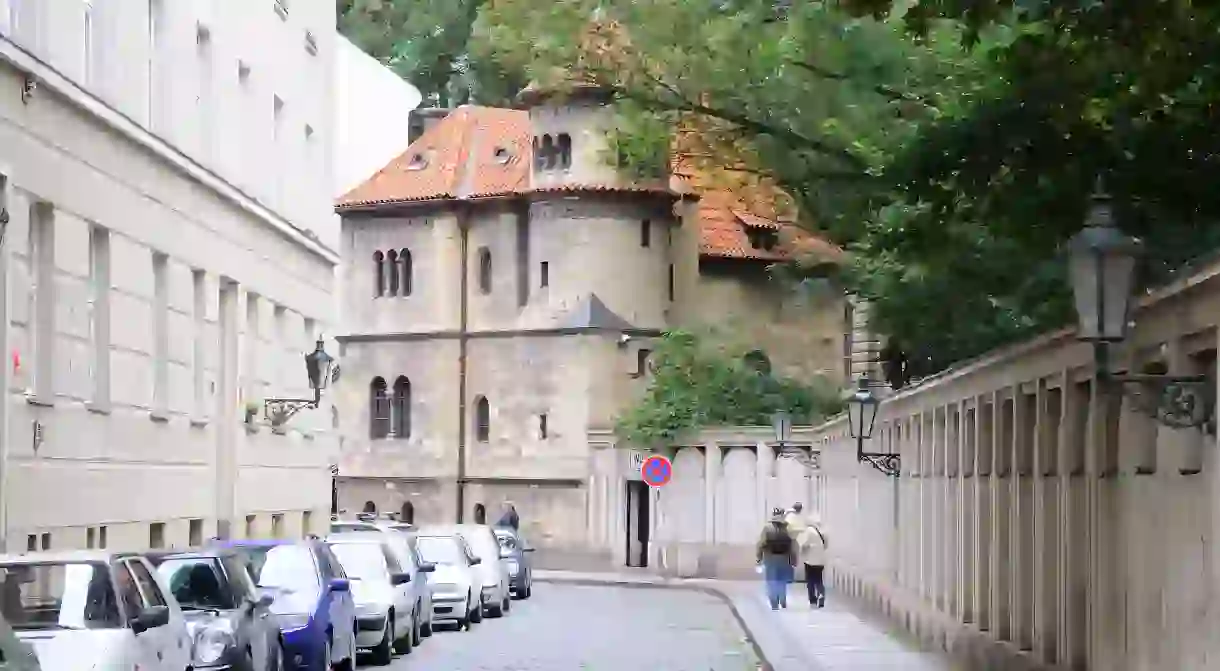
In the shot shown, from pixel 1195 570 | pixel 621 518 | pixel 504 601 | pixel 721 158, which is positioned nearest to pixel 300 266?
pixel 504 601

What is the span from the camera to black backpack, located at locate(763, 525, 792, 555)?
37.5 metres

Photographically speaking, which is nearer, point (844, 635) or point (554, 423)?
point (844, 635)

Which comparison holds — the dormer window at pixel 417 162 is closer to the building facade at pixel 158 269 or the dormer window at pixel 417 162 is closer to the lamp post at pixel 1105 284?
the building facade at pixel 158 269

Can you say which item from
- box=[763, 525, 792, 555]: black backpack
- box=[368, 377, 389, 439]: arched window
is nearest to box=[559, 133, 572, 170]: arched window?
box=[368, 377, 389, 439]: arched window

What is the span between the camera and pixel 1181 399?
45.2 feet

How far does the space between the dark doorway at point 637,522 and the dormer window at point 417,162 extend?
15.0 meters

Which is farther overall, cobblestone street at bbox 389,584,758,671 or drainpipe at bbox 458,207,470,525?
drainpipe at bbox 458,207,470,525

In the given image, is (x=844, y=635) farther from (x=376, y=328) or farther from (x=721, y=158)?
(x=376, y=328)

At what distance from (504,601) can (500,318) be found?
29412 millimetres

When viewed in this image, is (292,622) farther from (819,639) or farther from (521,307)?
(521,307)

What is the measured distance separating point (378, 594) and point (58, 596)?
39.3ft

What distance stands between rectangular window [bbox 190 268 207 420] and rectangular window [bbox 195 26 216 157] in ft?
6.83

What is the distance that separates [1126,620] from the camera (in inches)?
639

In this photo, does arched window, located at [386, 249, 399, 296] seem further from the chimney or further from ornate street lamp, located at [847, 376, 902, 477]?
ornate street lamp, located at [847, 376, 902, 477]
